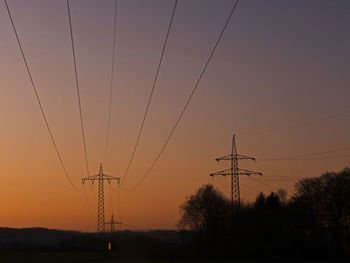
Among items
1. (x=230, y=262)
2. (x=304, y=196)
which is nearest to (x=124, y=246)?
(x=230, y=262)

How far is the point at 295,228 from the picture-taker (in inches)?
3150

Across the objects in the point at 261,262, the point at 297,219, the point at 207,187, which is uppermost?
the point at 207,187

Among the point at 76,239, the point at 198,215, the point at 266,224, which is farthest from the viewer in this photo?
the point at 76,239

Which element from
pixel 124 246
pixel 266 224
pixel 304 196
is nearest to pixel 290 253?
pixel 266 224

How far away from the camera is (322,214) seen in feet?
269

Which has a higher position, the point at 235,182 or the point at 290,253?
the point at 235,182

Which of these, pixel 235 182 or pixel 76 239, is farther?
pixel 76 239

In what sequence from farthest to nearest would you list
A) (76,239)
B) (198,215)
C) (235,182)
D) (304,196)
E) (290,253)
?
(76,239) → (198,215) → (304,196) → (290,253) → (235,182)

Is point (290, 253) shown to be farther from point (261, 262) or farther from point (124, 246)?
point (124, 246)

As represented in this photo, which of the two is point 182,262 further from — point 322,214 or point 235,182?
point 322,214

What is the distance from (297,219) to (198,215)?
27.0 m

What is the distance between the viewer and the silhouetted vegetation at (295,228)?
75.1 meters

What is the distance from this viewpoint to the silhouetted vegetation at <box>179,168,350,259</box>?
246 feet

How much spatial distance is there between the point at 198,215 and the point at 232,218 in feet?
77.2
